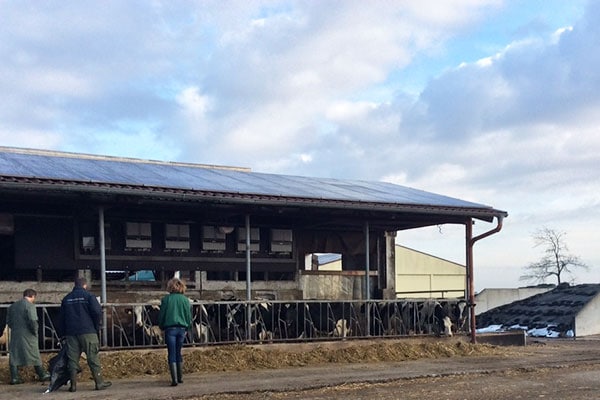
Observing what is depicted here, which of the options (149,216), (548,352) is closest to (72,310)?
(149,216)

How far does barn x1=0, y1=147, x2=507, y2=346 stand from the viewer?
43.9 feet

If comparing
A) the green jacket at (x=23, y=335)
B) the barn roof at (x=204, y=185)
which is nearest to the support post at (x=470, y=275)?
the barn roof at (x=204, y=185)

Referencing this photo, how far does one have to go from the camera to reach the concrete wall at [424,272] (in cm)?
4728

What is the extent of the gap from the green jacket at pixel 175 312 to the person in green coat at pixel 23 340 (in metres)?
1.85

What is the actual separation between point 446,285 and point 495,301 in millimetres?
19381

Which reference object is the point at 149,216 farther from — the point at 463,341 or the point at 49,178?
the point at 463,341

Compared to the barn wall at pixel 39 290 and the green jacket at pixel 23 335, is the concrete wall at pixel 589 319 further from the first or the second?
the green jacket at pixel 23 335

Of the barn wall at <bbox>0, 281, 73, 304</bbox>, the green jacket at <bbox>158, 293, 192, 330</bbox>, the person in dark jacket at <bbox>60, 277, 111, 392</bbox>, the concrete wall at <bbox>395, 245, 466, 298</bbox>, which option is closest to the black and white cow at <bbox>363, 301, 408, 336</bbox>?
the barn wall at <bbox>0, 281, 73, 304</bbox>

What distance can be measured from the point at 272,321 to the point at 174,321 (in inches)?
179

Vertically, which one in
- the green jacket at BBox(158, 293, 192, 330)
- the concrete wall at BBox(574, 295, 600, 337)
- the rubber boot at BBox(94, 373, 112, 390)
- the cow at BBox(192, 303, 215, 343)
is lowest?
the concrete wall at BBox(574, 295, 600, 337)

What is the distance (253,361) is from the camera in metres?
13.0

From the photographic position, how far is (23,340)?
420 inches

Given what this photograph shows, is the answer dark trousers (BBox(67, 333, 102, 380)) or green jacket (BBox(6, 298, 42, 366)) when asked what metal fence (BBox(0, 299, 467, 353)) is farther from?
dark trousers (BBox(67, 333, 102, 380))

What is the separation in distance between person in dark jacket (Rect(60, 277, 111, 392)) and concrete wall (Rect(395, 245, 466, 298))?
3741 cm
